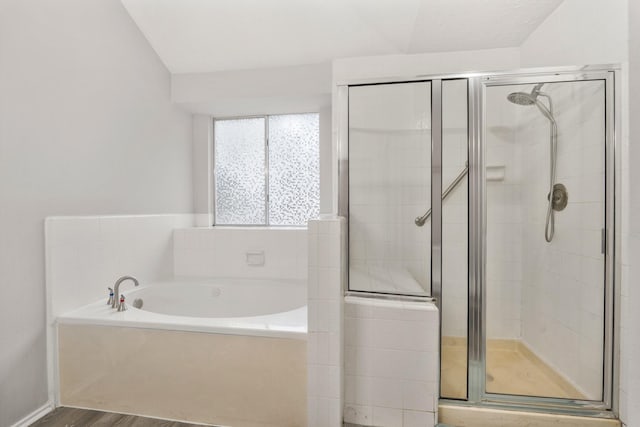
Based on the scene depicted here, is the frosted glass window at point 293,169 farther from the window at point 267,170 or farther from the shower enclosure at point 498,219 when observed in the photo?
the shower enclosure at point 498,219

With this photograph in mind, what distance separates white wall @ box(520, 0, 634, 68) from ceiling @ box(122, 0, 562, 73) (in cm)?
10

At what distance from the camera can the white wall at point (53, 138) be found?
4.99 feet

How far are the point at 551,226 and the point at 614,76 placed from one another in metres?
0.77

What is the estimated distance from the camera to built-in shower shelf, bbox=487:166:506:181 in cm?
166

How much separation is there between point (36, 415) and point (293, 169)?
232 cm

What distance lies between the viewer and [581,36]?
170 cm

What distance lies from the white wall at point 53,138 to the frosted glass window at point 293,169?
1055 millimetres

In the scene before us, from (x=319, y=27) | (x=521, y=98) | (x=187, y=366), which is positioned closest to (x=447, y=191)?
(x=521, y=98)

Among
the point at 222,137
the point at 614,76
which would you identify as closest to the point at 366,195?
the point at 614,76

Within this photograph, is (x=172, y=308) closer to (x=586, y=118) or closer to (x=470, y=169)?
(x=470, y=169)

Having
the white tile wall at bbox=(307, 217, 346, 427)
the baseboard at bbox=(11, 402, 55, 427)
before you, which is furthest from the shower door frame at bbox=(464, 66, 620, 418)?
the baseboard at bbox=(11, 402, 55, 427)

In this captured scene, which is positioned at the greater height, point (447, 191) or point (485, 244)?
point (447, 191)

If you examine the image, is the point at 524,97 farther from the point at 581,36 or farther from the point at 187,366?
the point at 187,366

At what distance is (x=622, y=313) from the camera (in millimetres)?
1505
